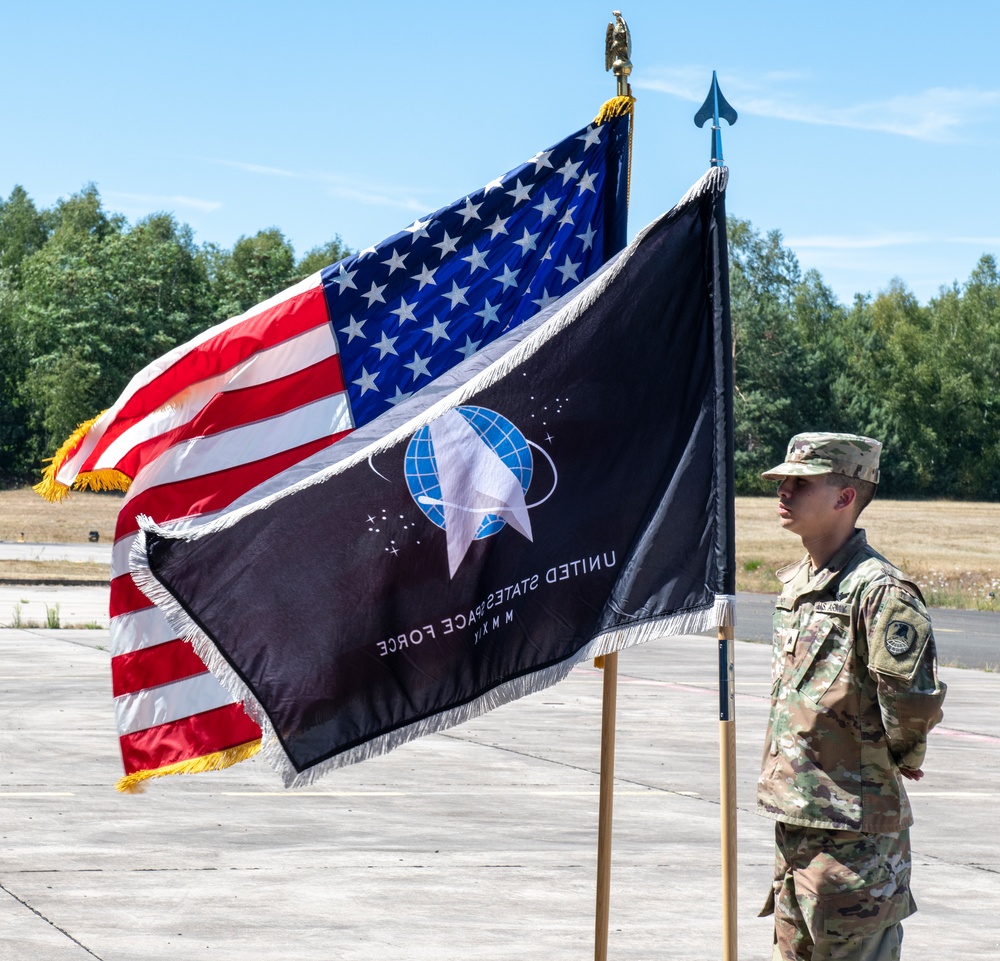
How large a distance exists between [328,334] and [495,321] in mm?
593

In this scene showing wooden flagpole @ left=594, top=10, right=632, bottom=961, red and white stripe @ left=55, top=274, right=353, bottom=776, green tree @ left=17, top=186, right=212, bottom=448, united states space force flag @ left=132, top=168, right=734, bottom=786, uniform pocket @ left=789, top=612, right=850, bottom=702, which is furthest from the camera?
green tree @ left=17, top=186, right=212, bottom=448

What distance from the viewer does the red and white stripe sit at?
5.22 metres

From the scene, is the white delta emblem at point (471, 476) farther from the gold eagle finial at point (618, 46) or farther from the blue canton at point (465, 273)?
the gold eagle finial at point (618, 46)

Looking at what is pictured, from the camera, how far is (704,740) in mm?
12820

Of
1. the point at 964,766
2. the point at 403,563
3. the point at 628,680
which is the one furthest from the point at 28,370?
the point at 403,563

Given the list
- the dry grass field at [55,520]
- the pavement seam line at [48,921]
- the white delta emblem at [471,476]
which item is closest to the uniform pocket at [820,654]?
the white delta emblem at [471,476]

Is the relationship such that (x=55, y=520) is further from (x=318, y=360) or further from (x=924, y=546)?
(x=318, y=360)

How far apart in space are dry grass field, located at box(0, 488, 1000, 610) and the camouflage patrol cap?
101 feet

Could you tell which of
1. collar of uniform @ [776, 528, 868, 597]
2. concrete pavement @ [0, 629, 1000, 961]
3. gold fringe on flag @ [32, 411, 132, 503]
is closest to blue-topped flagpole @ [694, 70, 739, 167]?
collar of uniform @ [776, 528, 868, 597]

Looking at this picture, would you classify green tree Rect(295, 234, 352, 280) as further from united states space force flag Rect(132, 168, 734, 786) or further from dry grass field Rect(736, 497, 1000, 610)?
united states space force flag Rect(132, 168, 734, 786)

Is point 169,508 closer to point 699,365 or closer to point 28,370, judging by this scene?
point 699,365

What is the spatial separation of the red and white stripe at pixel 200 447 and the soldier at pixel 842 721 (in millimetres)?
1770

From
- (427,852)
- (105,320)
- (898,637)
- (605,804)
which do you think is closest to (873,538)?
(105,320)

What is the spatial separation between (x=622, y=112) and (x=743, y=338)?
86.8m
